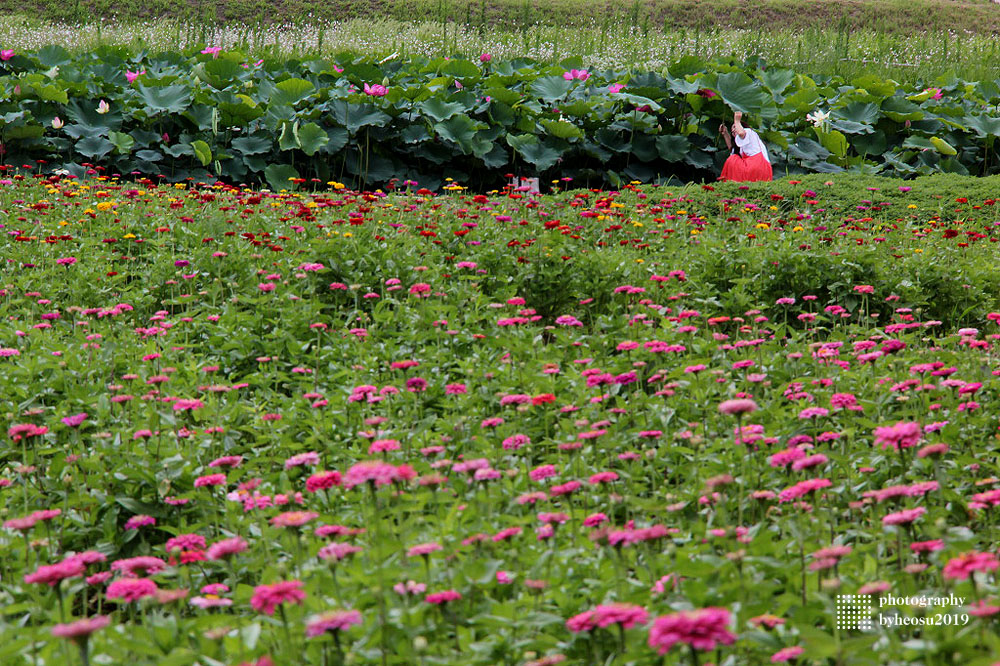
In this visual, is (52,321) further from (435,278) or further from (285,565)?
(285,565)

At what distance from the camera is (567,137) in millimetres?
8969

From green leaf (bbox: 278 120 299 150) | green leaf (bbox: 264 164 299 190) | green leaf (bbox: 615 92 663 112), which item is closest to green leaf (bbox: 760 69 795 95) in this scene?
green leaf (bbox: 615 92 663 112)

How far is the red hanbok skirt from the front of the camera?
8.62m

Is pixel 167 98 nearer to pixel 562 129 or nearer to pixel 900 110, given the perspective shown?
pixel 562 129

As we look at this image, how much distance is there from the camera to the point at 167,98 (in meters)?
8.86

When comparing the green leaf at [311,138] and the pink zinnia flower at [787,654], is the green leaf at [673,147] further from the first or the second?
the pink zinnia flower at [787,654]

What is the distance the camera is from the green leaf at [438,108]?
8797 mm

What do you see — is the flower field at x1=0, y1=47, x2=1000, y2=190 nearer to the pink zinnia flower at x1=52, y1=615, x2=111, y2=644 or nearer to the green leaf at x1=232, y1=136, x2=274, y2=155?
the green leaf at x1=232, y1=136, x2=274, y2=155

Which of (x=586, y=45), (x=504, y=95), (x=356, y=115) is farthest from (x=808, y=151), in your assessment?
(x=586, y=45)

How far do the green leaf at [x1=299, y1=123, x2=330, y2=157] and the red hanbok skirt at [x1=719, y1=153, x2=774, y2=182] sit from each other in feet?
13.1

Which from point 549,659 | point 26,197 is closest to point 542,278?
point 549,659

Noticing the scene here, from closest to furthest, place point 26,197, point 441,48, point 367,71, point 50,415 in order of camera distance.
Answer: point 50,415 < point 26,197 < point 367,71 < point 441,48

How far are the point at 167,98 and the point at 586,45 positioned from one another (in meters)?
7.47

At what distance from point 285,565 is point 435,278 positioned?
253 cm
